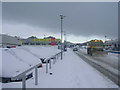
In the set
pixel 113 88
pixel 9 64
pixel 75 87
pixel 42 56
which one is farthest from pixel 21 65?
pixel 42 56

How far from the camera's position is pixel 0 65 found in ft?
17.7

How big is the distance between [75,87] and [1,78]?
10.9 feet

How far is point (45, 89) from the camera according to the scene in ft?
20.0

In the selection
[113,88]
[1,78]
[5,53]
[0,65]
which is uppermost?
[5,53]

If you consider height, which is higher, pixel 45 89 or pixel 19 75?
pixel 19 75

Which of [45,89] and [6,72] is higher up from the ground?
[6,72]

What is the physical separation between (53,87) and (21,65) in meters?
1.81

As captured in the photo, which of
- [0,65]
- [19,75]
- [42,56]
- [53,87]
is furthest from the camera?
[42,56]

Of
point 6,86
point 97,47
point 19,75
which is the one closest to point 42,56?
point 6,86

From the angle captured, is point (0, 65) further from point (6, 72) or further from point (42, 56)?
point (42, 56)

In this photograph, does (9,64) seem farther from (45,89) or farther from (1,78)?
(45,89)

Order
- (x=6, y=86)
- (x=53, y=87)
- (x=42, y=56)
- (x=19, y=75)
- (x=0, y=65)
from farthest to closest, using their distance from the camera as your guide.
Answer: (x=42, y=56) < (x=53, y=87) < (x=6, y=86) < (x=0, y=65) < (x=19, y=75)

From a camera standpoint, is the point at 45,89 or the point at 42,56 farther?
the point at 42,56

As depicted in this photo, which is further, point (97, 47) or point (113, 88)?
point (97, 47)
